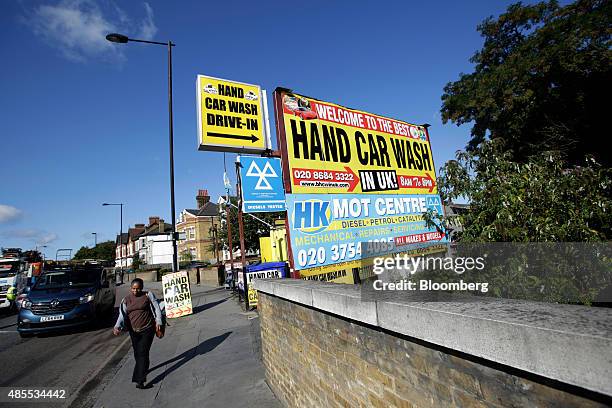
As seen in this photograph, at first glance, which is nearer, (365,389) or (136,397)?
(365,389)

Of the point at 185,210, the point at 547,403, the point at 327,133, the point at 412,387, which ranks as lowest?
the point at 412,387

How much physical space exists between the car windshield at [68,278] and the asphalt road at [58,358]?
1.53 metres

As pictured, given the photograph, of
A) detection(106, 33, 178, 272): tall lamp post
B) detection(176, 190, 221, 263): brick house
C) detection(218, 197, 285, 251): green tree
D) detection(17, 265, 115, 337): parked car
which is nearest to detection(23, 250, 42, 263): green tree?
detection(218, 197, 285, 251): green tree

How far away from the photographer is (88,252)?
3893 inches

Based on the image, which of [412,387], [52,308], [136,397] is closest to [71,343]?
A: [52,308]

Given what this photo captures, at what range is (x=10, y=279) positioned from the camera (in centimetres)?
A: 1642

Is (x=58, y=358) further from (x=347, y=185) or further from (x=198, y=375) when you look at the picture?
(x=347, y=185)

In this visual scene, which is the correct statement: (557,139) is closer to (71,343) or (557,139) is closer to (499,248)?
(499,248)

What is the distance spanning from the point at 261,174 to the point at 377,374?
5.37 metres

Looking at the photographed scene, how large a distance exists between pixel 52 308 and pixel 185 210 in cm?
4714

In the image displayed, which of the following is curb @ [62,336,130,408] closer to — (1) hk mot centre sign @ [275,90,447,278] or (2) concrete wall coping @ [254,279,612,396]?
(1) hk mot centre sign @ [275,90,447,278]

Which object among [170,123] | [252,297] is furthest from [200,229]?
[252,297]

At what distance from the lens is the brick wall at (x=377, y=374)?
1.35m

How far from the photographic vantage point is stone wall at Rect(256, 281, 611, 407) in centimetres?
132
